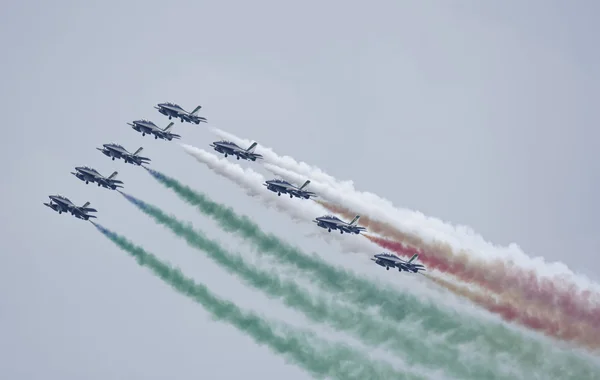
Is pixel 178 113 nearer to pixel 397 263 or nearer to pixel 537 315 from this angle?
pixel 397 263

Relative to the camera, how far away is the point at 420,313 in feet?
426

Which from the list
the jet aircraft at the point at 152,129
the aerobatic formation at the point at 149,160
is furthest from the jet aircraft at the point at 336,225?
the jet aircraft at the point at 152,129

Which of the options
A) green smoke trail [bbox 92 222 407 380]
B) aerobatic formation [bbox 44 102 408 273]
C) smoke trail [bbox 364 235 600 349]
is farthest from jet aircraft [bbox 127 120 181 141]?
smoke trail [bbox 364 235 600 349]

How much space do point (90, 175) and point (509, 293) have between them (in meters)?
44.4

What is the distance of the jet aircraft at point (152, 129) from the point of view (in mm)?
140375

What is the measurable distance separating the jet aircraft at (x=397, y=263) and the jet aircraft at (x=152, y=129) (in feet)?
85.0

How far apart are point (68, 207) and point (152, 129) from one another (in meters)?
12.4

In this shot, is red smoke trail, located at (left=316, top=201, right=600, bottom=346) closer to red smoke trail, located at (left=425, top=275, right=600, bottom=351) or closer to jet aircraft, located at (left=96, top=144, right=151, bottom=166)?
red smoke trail, located at (left=425, top=275, right=600, bottom=351)

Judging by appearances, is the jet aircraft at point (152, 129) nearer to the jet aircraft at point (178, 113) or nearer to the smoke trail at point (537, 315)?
the jet aircraft at point (178, 113)

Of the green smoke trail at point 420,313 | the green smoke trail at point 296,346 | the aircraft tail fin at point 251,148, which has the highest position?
the aircraft tail fin at point 251,148

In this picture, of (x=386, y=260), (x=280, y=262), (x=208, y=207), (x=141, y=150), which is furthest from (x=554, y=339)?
(x=141, y=150)

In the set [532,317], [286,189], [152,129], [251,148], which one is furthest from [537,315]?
[152,129]

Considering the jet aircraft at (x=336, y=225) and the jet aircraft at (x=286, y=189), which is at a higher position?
the jet aircraft at (x=286, y=189)

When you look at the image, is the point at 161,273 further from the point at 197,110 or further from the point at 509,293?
the point at 509,293
